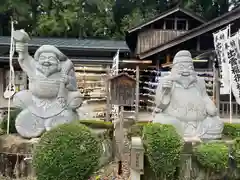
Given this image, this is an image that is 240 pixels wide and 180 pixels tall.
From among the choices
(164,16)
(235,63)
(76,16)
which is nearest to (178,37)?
(164,16)

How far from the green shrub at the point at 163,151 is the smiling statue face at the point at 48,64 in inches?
96.4

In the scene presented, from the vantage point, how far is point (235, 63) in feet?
32.1

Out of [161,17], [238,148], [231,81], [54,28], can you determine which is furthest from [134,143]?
[54,28]

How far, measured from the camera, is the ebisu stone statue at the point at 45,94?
611cm

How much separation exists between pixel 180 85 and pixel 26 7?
57.8 feet

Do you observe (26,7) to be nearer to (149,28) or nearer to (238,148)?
(149,28)

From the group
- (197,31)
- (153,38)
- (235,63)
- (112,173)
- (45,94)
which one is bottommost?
(112,173)

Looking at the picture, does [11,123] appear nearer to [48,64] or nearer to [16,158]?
[16,158]

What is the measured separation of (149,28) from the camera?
1739cm

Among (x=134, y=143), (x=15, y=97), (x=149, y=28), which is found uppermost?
(x=149, y=28)

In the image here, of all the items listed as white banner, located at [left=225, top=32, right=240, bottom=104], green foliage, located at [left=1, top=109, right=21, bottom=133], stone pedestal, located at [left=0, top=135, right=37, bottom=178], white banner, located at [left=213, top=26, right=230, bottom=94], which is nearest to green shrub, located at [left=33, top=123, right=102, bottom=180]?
stone pedestal, located at [left=0, top=135, right=37, bottom=178]

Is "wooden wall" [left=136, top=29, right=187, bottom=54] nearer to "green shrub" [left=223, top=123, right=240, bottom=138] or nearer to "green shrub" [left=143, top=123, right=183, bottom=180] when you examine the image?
"green shrub" [left=223, top=123, right=240, bottom=138]

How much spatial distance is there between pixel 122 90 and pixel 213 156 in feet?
13.6

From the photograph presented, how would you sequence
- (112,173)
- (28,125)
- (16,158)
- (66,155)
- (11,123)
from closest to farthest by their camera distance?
(66,155)
(16,158)
(28,125)
(112,173)
(11,123)
